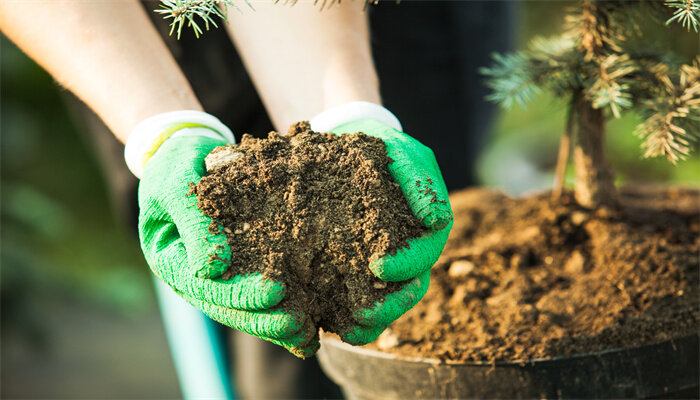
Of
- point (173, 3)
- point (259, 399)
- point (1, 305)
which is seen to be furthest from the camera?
point (1, 305)

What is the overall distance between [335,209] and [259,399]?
1281 millimetres

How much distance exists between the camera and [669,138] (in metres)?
0.86

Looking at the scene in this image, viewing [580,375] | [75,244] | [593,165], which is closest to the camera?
[580,375]

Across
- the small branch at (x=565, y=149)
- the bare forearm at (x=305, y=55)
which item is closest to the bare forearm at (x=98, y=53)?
the bare forearm at (x=305, y=55)

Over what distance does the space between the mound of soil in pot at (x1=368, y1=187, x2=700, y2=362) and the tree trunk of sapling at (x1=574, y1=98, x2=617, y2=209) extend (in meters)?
0.04

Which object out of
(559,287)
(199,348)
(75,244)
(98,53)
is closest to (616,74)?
(559,287)

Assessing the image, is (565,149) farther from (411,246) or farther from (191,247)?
(191,247)

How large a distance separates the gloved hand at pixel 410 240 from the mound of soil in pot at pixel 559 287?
0.66ft

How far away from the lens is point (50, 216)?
2.78 meters

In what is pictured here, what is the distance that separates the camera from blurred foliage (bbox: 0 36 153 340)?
256 cm

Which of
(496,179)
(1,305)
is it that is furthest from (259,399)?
(496,179)

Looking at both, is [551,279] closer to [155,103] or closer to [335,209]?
[335,209]

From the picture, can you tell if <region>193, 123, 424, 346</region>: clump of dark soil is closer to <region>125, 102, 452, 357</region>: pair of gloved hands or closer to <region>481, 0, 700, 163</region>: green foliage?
<region>125, 102, 452, 357</region>: pair of gloved hands

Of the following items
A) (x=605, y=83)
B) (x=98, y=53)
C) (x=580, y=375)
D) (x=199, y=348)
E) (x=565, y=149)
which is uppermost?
(x=98, y=53)
